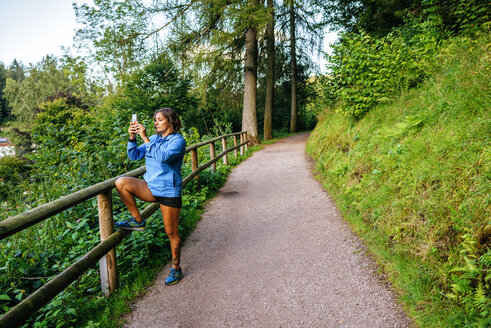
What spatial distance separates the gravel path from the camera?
2.71 metres

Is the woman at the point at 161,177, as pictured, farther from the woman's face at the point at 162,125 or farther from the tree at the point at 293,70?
the tree at the point at 293,70

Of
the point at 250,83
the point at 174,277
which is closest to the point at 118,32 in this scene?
the point at 250,83

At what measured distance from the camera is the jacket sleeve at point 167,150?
3.07 meters

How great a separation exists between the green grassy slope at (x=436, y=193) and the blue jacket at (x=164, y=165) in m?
2.55

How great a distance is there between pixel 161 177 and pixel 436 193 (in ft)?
9.87

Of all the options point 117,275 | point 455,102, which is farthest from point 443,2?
point 117,275

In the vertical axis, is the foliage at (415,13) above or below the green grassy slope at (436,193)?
above

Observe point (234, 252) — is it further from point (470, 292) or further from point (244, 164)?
point (244, 164)

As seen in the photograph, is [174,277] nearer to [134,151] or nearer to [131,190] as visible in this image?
[131,190]

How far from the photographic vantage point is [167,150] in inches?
121

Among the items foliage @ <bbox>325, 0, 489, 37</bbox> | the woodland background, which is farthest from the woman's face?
foliage @ <bbox>325, 0, 489, 37</bbox>

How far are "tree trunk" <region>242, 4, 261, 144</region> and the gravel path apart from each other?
10.0 metres

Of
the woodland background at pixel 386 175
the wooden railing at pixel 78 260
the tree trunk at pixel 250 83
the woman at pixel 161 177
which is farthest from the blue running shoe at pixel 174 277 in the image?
the tree trunk at pixel 250 83

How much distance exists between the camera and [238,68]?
15.0 m
